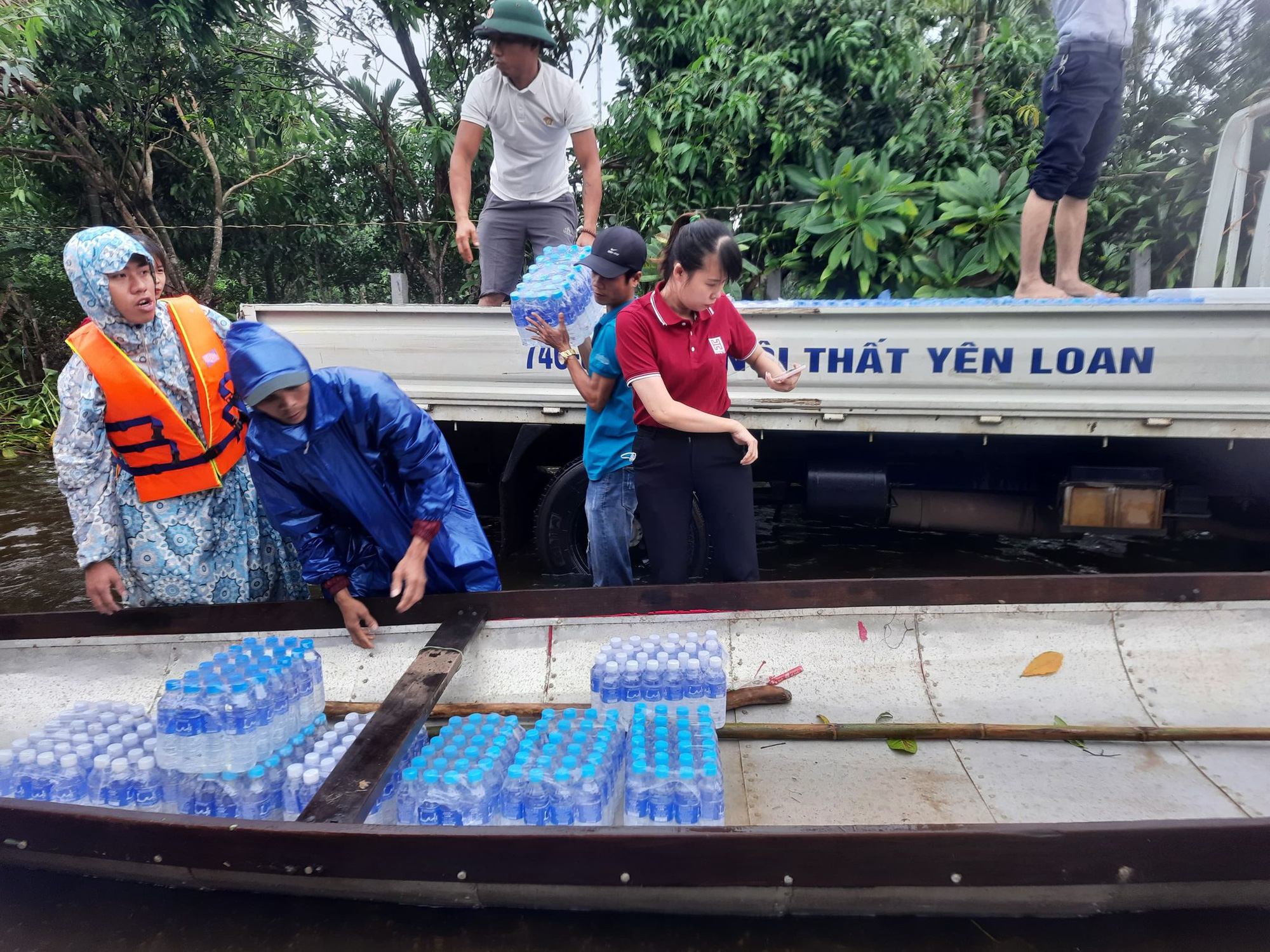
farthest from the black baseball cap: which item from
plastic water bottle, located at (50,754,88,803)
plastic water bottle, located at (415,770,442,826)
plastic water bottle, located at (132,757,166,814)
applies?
plastic water bottle, located at (50,754,88,803)

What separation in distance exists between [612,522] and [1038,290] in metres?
2.78

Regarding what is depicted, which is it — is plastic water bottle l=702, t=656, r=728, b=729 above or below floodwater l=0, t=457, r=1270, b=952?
above

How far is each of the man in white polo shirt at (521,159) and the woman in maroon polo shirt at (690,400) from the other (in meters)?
1.60

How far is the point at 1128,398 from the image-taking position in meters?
3.92

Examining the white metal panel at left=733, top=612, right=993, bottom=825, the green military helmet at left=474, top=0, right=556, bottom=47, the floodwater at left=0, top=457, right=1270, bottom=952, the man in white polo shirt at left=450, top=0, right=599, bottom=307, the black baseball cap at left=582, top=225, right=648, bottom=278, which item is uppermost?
the green military helmet at left=474, top=0, right=556, bottom=47

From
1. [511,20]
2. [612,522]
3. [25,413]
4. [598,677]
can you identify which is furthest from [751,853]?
[25,413]

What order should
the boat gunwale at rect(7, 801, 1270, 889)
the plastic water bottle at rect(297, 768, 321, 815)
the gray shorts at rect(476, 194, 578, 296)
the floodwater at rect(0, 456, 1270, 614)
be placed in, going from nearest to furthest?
the boat gunwale at rect(7, 801, 1270, 889)
the plastic water bottle at rect(297, 768, 321, 815)
the gray shorts at rect(476, 194, 578, 296)
the floodwater at rect(0, 456, 1270, 614)

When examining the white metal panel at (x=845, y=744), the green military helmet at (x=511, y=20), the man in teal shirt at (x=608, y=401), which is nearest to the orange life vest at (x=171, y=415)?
the man in teal shirt at (x=608, y=401)

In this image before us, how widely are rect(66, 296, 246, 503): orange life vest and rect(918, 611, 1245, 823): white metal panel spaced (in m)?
2.78

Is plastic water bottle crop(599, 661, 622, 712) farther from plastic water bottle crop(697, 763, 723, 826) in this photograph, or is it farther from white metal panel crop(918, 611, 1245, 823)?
white metal panel crop(918, 611, 1245, 823)

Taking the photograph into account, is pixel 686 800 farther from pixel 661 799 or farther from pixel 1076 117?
pixel 1076 117

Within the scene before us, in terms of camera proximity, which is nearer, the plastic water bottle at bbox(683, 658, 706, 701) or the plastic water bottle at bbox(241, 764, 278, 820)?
the plastic water bottle at bbox(241, 764, 278, 820)

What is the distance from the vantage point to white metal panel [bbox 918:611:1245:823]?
2.46 m

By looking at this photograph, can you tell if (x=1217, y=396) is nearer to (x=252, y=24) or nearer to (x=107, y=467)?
(x=107, y=467)
